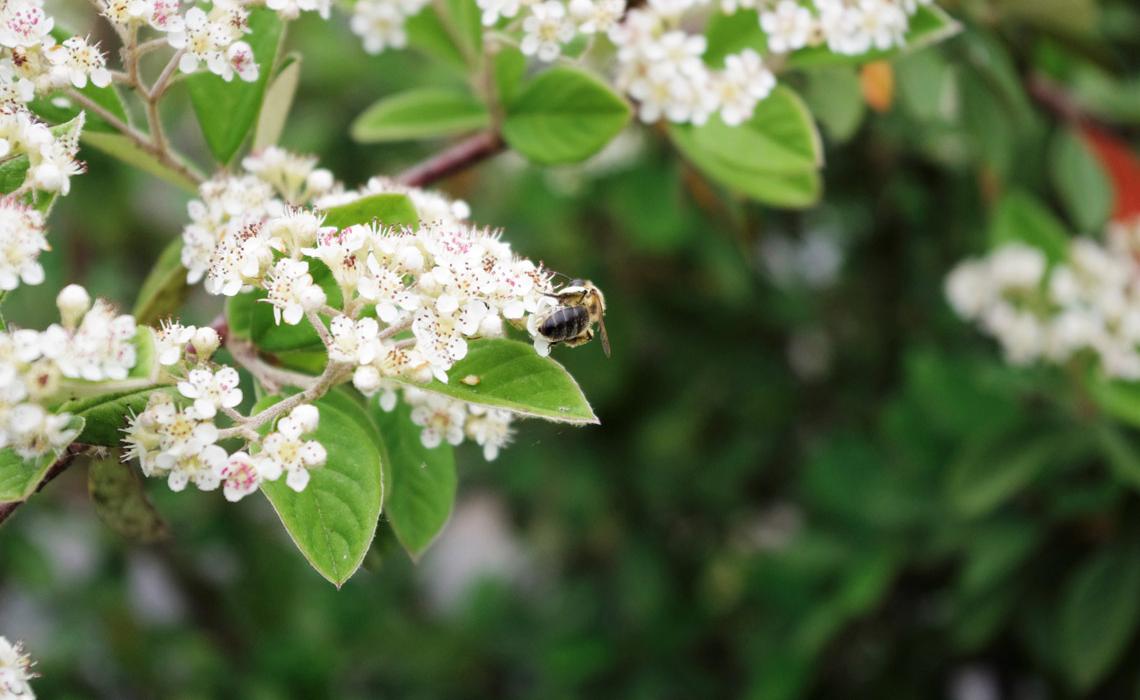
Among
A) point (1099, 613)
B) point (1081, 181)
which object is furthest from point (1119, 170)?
point (1099, 613)

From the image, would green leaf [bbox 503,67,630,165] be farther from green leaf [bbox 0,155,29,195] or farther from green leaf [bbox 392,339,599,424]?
green leaf [bbox 0,155,29,195]

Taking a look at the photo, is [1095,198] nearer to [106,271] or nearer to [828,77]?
[828,77]

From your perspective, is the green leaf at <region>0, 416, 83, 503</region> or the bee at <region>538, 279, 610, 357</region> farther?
the bee at <region>538, 279, 610, 357</region>

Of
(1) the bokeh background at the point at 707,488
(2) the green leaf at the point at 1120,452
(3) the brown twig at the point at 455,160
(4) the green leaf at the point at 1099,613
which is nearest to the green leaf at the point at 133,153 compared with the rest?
(3) the brown twig at the point at 455,160

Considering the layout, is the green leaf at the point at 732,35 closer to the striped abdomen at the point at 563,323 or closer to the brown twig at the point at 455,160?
the brown twig at the point at 455,160

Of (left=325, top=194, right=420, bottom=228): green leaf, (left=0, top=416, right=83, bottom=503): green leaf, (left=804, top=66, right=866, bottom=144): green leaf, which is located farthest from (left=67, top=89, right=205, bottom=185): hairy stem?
(left=804, top=66, right=866, bottom=144): green leaf
